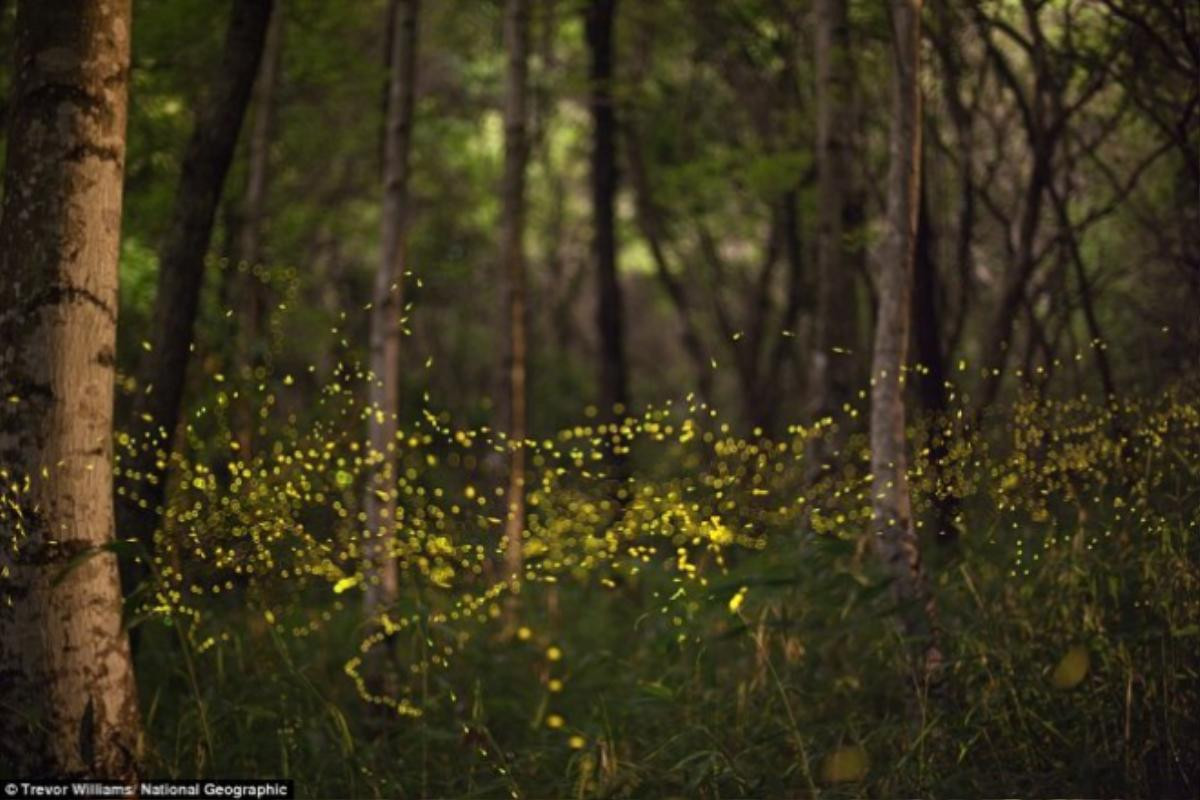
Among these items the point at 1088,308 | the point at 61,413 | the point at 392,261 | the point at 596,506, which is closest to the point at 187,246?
the point at 392,261

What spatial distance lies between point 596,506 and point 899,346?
1.77m

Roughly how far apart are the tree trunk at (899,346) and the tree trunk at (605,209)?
7.80 m

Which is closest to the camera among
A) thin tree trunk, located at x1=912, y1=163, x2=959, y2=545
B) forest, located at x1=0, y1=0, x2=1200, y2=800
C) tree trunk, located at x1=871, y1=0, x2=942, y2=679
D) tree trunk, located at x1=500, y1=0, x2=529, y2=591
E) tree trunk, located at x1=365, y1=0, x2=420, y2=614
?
forest, located at x1=0, y1=0, x2=1200, y2=800

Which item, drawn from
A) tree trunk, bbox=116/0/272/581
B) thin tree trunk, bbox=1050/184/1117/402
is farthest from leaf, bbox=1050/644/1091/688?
tree trunk, bbox=116/0/272/581

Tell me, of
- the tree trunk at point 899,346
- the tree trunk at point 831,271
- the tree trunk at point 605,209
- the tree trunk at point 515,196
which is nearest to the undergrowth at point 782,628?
the tree trunk at point 899,346

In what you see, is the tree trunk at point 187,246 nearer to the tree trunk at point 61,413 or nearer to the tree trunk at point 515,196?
the tree trunk at point 61,413

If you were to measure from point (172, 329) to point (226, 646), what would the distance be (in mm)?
1787

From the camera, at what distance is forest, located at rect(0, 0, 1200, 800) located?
5.41 metres

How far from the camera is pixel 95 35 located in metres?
5.48

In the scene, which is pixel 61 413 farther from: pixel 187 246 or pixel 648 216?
pixel 648 216

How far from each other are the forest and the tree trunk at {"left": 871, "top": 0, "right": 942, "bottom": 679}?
0.8 inches

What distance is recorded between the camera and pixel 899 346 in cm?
716

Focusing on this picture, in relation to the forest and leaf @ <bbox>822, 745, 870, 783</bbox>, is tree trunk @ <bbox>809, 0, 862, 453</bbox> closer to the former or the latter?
the forest

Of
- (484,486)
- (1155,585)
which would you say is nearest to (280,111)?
(484,486)
